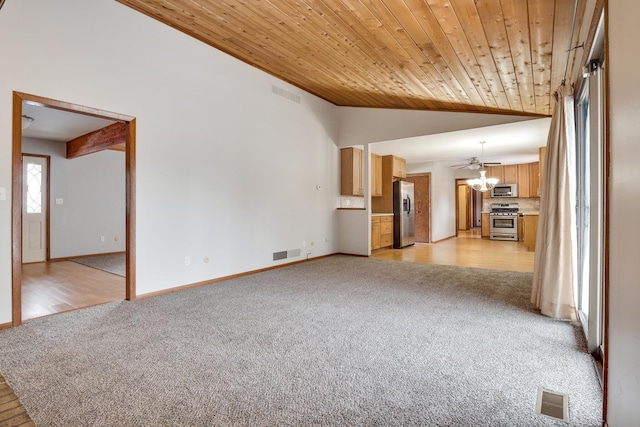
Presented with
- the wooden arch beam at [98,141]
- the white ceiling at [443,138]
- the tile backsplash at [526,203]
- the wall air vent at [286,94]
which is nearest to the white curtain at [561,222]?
the white ceiling at [443,138]

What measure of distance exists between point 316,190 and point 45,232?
5.52 m

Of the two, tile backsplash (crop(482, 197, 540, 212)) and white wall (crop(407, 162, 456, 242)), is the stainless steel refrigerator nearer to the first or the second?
white wall (crop(407, 162, 456, 242))

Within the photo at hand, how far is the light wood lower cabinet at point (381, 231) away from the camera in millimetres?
7131

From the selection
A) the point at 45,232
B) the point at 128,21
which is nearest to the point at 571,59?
the point at 128,21

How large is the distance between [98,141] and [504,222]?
1066 centimetres

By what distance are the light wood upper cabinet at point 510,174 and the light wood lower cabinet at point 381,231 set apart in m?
4.55

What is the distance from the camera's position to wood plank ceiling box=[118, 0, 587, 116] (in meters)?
2.76

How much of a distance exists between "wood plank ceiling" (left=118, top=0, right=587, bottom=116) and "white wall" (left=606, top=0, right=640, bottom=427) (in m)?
1.60

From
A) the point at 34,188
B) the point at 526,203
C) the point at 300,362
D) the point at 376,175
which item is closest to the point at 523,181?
the point at 526,203

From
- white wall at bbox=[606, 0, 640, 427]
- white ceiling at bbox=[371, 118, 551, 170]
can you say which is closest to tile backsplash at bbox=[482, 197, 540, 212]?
white ceiling at bbox=[371, 118, 551, 170]

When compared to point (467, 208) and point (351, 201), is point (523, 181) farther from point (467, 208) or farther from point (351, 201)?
point (351, 201)

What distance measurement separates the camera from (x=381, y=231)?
24.5 feet

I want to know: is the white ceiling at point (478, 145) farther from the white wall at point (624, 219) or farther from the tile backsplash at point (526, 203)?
the white wall at point (624, 219)

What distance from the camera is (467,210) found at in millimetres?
13742
